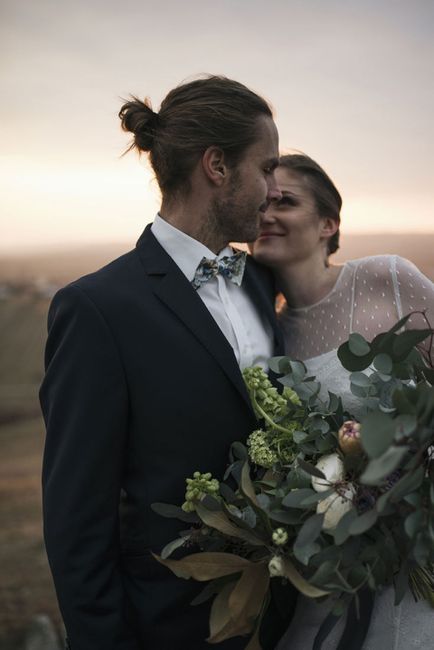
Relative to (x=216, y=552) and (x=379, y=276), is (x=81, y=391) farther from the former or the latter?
(x=379, y=276)

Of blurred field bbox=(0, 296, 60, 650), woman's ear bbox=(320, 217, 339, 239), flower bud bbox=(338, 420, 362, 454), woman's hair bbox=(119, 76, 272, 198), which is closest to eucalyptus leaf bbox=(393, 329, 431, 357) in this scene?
flower bud bbox=(338, 420, 362, 454)

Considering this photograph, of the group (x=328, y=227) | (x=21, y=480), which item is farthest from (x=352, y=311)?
(x=21, y=480)

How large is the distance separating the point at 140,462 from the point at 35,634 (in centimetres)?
218

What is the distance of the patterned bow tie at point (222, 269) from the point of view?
63.4 inches

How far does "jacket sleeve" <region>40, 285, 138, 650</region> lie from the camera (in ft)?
4.49

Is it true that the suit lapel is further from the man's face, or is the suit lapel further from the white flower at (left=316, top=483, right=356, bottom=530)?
the white flower at (left=316, top=483, right=356, bottom=530)

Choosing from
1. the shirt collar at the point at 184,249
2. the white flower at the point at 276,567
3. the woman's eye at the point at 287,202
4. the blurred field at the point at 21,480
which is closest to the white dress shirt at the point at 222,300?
the shirt collar at the point at 184,249

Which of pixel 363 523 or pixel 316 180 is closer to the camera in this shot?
pixel 363 523

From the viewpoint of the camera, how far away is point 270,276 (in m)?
2.03

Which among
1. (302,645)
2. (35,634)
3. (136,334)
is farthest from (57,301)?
(35,634)

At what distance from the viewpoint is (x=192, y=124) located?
1653mm

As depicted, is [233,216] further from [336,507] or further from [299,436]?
[336,507]

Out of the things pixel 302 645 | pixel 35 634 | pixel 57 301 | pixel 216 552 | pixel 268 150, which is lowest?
pixel 35 634

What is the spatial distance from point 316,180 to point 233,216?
1.63 ft
